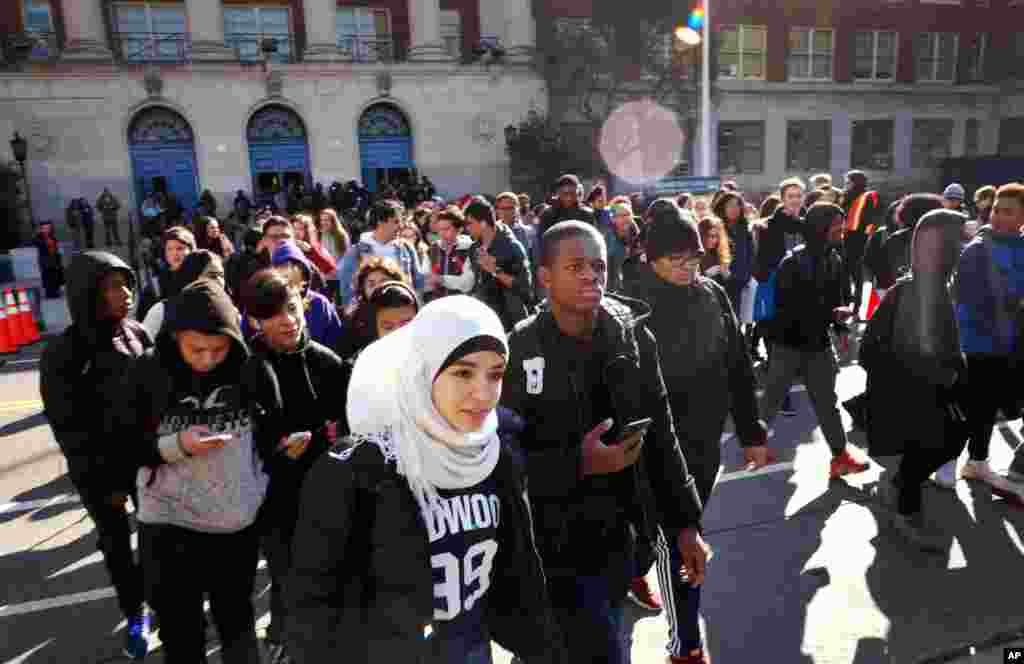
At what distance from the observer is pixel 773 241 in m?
6.62

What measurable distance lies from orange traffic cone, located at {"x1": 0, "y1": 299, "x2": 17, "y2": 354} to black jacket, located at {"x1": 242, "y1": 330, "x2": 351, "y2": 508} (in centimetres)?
1093

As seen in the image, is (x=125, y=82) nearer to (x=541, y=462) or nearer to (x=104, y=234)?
(x=104, y=234)

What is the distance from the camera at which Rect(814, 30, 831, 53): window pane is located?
3253cm

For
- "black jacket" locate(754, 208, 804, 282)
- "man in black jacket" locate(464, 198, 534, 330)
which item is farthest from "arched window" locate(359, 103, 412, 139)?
"black jacket" locate(754, 208, 804, 282)

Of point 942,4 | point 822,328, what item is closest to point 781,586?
point 822,328

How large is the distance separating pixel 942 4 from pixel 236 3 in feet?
108

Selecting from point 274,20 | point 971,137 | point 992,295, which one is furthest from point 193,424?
point 971,137

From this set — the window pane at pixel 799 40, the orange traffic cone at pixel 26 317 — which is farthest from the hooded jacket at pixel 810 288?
the window pane at pixel 799 40

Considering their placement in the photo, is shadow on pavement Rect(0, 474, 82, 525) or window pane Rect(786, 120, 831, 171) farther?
window pane Rect(786, 120, 831, 171)

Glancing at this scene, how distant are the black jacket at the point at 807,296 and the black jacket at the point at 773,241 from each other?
60.9 inches

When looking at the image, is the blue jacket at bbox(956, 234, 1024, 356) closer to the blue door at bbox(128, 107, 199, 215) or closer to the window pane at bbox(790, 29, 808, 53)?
the blue door at bbox(128, 107, 199, 215)

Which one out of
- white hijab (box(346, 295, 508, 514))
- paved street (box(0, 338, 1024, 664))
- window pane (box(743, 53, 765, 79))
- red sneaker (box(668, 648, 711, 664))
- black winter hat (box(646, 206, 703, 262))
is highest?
window pane (box(743, 53, 765, 79))

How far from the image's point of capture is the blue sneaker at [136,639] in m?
3.41

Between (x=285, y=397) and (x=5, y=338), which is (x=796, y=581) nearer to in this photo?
(x=285, y=397)
